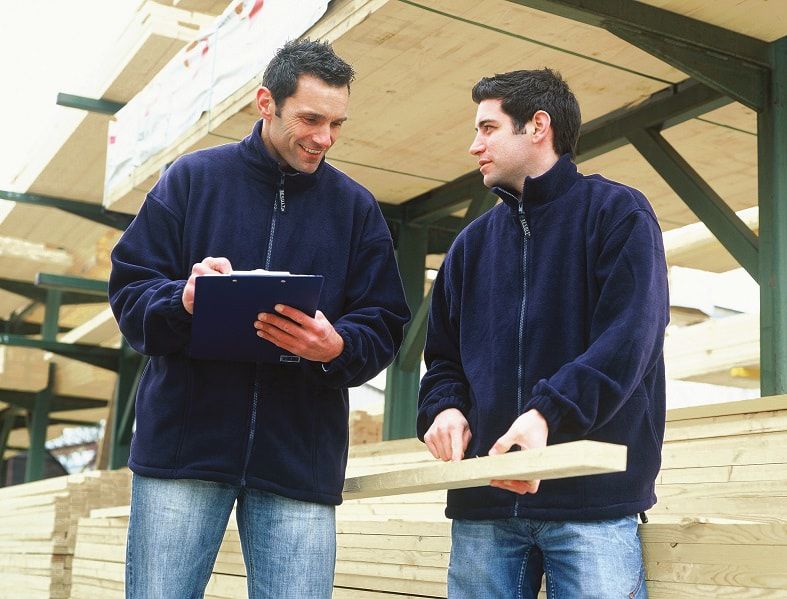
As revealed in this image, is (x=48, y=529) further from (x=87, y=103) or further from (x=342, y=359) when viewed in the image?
(x=342, y=359)

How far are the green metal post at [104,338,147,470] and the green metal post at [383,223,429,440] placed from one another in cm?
528

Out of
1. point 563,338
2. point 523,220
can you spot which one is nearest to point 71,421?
point 523,220

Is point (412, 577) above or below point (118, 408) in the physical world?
below


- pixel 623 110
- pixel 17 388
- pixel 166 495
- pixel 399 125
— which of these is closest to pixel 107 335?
pixel 17 388

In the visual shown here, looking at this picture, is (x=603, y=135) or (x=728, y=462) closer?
(x=728, y=462)

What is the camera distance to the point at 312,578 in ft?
9.48

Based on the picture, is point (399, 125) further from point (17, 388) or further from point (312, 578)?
point (17, 388)

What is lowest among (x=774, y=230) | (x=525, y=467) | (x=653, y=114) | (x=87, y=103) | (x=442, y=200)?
(x=525, y=467)

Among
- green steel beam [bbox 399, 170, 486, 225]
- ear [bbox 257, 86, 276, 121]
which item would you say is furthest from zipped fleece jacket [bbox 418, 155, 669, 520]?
green steel beam [bbox 399, 170, 486, 225]

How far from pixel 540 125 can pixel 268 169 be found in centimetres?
76

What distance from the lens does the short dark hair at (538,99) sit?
3016mm

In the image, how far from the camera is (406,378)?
9.60 meters

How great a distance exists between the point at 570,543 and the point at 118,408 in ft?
42.1

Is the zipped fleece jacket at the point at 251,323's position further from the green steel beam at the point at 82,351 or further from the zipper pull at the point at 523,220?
the green steel beam at the point at 82,351
